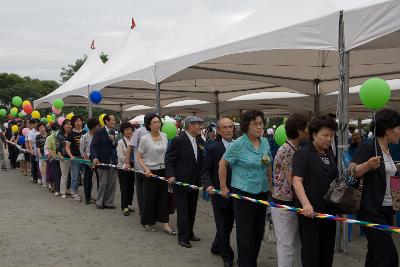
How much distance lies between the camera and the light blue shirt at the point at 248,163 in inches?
159

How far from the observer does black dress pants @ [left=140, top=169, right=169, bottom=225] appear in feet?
20.5

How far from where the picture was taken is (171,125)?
7.38 m

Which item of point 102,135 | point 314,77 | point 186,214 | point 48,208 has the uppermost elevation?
point 314,77

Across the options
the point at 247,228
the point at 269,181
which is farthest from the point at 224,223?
the point at 269,181

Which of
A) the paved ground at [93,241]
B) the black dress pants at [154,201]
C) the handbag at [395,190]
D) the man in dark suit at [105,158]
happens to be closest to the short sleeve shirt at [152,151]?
the black dress pants at [154,201]

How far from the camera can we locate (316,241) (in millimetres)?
3455

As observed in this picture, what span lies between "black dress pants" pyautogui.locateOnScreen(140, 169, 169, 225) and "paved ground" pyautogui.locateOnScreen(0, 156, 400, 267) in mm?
216

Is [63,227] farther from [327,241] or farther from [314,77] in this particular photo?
[314,77]

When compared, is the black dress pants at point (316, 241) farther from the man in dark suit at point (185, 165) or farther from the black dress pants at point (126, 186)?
the black dress pants at point (126, 186)

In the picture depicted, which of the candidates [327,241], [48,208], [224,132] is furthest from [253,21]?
[48,208]

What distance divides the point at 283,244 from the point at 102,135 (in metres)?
4.89

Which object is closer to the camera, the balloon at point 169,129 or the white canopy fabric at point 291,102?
the balloon at point 169,129

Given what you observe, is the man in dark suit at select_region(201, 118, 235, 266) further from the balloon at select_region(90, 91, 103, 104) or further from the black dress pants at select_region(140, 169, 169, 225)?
the balloon at select_region(90, 91, 103, 104)

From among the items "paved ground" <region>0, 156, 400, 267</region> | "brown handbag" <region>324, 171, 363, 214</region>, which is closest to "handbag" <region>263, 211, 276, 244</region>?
"paved ground" <region>0, 156, 400, 267</region>
